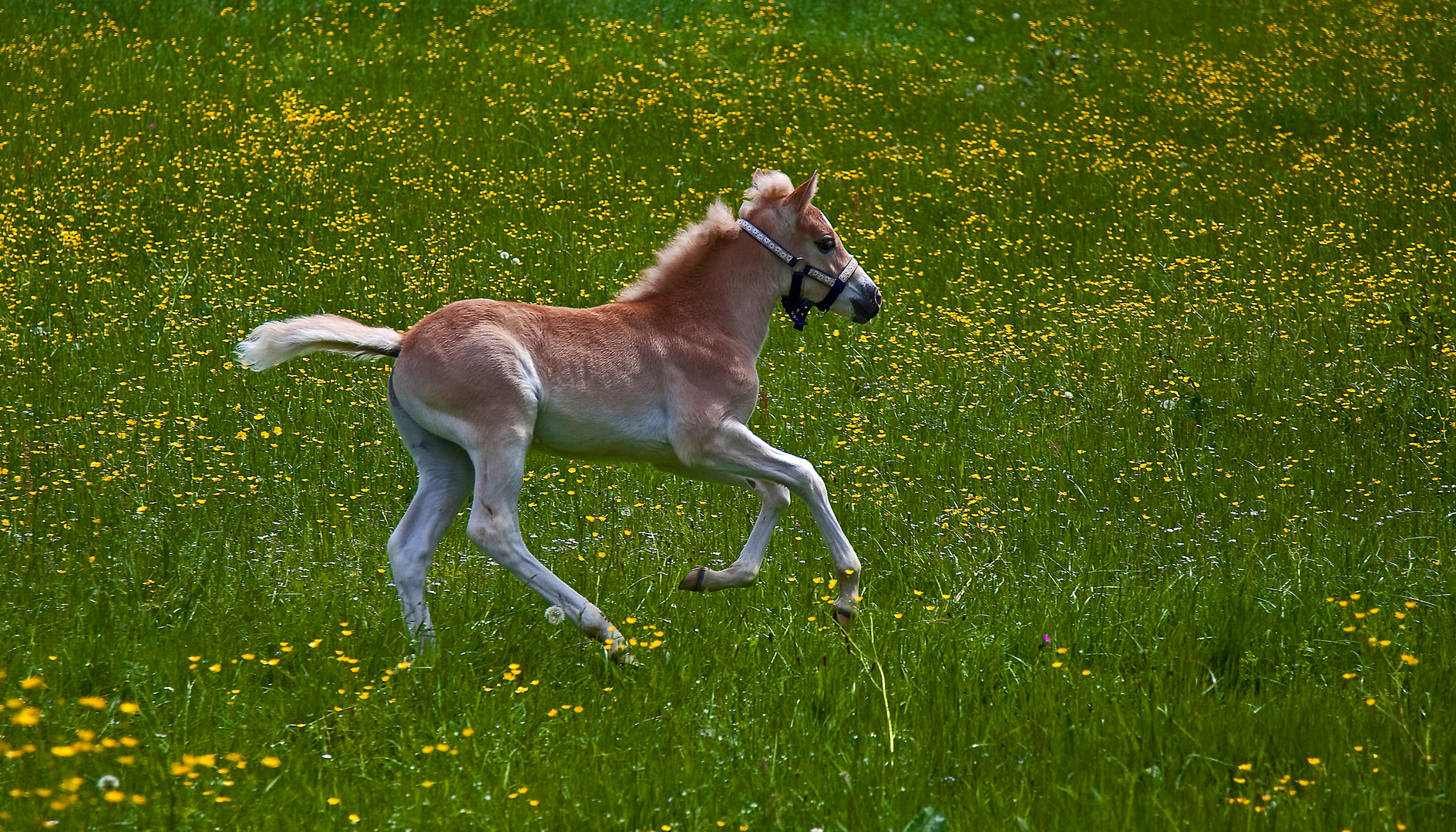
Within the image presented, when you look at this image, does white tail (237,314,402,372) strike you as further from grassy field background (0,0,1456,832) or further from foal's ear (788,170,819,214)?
foal's ear (788,170,819,214)

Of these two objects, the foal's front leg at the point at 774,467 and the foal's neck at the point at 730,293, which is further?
the foal's neck at the point at 730,293

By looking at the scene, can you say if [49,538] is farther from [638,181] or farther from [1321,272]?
[1321,272]

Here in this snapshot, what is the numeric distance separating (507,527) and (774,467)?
44.8 inches

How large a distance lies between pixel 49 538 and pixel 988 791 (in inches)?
175

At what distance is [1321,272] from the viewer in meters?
11.2

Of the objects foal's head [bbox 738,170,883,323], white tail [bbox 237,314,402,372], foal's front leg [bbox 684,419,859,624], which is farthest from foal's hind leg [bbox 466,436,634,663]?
foal's head [bbox 738,170,883,323]

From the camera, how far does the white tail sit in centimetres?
539

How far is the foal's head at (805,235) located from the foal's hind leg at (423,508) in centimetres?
170

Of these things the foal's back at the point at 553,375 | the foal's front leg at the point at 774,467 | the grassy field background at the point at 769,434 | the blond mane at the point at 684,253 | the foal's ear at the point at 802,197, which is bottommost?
the grassy field background at the point at 769,434

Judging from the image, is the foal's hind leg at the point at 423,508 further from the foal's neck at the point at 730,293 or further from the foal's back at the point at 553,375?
the foal's neck at the point at 730,293

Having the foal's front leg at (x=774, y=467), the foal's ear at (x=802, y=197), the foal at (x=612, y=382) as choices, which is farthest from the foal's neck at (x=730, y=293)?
the foal's front leg at (x=774, y=467)

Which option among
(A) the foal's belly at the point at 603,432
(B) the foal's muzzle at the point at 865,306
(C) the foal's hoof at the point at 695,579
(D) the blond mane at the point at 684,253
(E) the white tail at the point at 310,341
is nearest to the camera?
(E) the white tail at the point at 310,341

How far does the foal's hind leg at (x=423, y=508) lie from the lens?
215 inches

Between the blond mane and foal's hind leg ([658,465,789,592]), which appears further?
the blond mane
